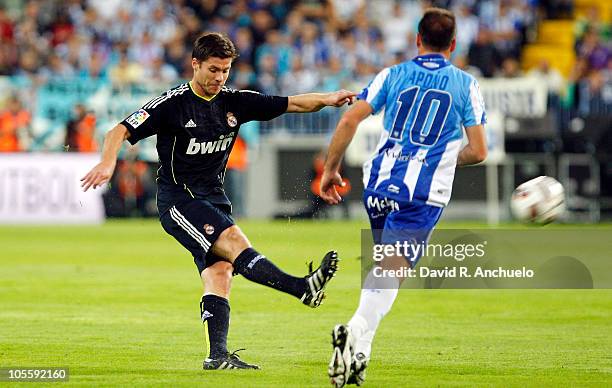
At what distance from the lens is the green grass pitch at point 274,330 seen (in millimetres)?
8258

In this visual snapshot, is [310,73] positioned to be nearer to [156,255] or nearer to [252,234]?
[252,234]

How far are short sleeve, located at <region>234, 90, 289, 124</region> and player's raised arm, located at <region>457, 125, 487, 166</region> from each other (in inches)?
55.3

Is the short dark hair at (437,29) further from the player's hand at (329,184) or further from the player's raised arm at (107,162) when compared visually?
the player's raised arm at (107,162)

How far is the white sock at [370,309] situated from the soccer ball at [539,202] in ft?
9.98

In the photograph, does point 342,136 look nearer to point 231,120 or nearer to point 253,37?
point 231,120

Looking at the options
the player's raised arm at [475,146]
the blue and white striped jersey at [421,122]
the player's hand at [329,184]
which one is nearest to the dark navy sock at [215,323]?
the player's hand at [329,184]

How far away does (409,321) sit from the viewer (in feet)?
37.8

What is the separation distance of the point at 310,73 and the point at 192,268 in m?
11.0

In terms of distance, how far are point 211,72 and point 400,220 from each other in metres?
1.55

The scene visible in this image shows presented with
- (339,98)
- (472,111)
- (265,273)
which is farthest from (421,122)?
(265,273)

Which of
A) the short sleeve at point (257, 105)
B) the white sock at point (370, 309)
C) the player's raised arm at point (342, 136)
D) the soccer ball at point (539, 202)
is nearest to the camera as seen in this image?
the white sock at point (370, 309)

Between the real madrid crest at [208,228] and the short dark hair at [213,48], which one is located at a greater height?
the short dark hair at [213,48]

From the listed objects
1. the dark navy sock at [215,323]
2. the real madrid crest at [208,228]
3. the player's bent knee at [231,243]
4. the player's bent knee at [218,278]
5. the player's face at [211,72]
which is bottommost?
→ the dark navy sock at [215,323]

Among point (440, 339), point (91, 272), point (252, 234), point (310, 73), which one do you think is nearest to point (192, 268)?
point (91, 272)
